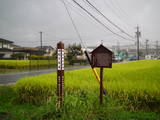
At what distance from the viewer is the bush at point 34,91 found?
5.47 m

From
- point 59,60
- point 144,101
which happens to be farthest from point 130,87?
point 59,60

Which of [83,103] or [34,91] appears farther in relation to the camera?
[34,91]

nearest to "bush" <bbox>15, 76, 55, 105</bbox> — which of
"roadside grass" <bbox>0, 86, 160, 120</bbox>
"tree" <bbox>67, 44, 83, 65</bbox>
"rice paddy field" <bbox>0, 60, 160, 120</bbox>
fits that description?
"rice paddy field" <bbox>0, 60, 160, 120</bbox>

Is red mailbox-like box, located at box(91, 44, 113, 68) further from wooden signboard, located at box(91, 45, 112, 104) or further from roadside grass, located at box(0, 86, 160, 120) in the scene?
roadside grass, located at box(0, 86, 160, 120)

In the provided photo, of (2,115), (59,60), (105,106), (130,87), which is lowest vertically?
(2,115)

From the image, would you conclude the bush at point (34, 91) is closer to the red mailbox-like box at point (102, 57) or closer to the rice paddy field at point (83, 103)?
the rice paddy field at point (83, 103)

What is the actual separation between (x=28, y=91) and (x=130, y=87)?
11.5ft

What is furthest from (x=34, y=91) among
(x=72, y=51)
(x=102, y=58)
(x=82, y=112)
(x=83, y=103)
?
(x=72, y=51)

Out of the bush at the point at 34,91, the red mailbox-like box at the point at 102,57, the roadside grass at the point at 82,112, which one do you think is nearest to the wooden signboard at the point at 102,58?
the red mailbox-like box at the point at 102,57

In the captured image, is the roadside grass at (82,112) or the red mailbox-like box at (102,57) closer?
the roadside grass at (82,112)

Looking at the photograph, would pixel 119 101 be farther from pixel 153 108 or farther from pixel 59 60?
pixel 59 60

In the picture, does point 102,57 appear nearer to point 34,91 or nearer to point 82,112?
point 82,112

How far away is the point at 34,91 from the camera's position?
5637 millimetres

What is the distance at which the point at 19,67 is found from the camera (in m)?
25.4
